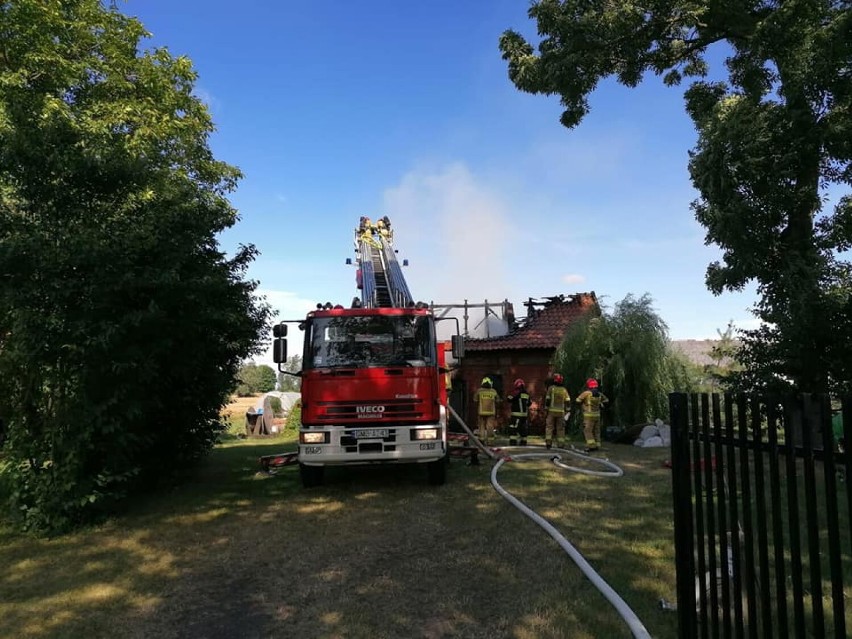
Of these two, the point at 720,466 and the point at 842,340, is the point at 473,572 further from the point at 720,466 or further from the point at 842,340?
the point at 842,340

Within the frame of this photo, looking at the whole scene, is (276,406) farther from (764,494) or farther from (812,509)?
(812,509)

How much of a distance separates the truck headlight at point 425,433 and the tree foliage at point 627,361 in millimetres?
10112

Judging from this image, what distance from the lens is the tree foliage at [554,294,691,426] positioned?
54.5ft

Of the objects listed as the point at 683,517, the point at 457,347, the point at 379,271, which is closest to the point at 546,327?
the point at 379,271

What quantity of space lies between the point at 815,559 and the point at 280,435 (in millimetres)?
22752

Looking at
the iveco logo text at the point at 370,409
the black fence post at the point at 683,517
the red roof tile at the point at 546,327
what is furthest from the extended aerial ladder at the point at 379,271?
the black fence post at the point at 683,517

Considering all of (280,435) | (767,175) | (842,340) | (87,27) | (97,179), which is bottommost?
(280,435)

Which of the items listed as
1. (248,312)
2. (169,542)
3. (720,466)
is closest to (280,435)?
(248,312)

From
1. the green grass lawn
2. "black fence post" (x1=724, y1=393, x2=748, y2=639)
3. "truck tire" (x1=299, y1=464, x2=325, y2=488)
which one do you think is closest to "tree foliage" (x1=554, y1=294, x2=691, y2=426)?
the green grass lawn

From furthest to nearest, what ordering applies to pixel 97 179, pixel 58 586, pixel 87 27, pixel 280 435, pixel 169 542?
pixel 280 435
pixel 87 27
pixel 97 179
pixel 169 542
pixel 58 586

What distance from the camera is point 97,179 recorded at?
22.0 feet

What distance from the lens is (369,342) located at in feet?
27.5

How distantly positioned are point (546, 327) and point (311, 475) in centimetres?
1342

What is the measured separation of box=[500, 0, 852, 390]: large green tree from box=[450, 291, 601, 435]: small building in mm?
10426
